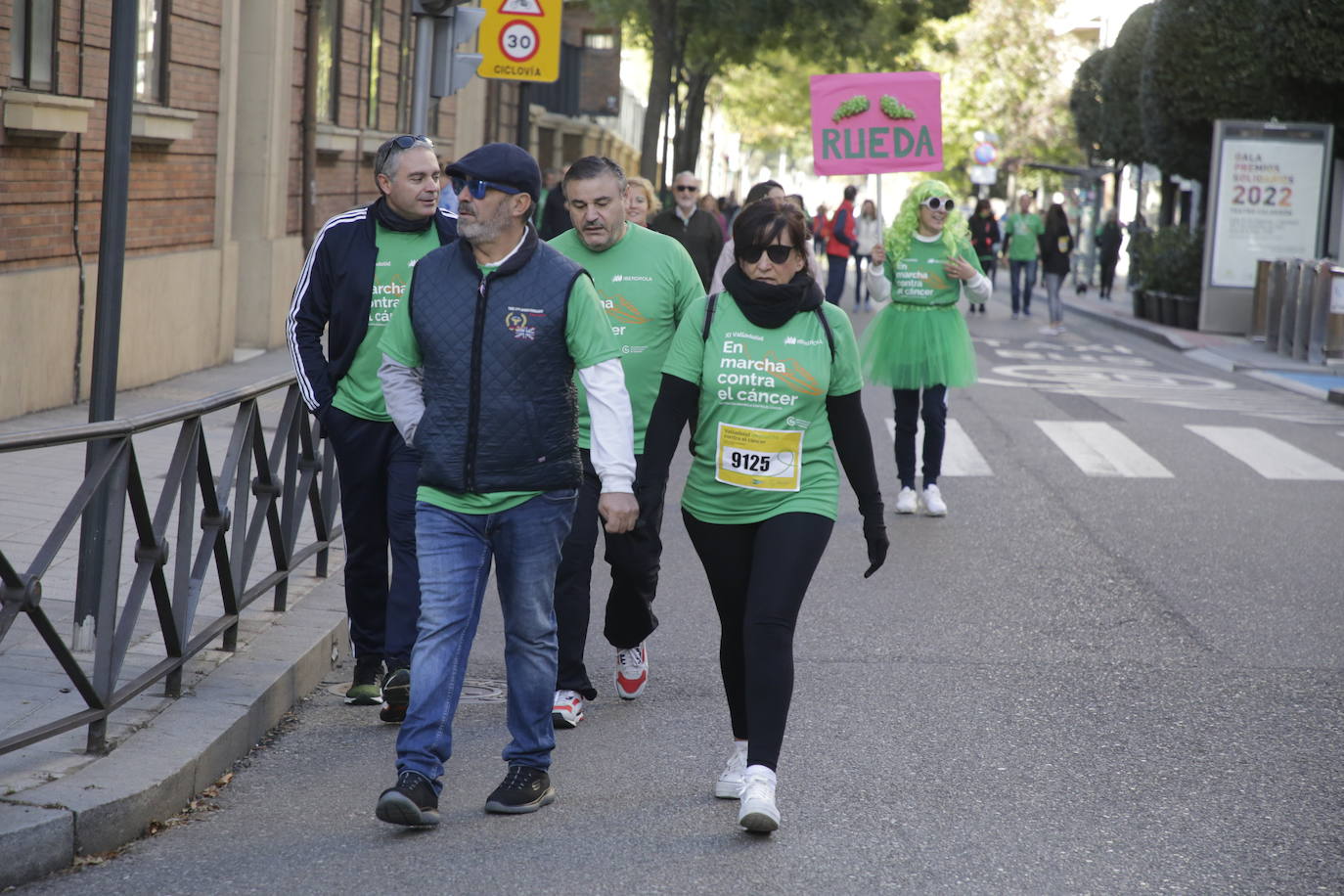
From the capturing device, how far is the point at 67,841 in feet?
14.2

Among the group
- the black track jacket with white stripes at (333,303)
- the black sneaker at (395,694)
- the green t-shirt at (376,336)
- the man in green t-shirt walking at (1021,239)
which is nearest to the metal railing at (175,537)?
the black track jacket with white stripes at (333,303)

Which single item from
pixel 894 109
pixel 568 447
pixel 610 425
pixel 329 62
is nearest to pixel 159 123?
pixel 894 109

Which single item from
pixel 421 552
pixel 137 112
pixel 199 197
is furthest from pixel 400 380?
pixel 199 197

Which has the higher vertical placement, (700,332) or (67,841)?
(700,332)

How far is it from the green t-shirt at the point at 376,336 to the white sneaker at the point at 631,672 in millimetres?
1240

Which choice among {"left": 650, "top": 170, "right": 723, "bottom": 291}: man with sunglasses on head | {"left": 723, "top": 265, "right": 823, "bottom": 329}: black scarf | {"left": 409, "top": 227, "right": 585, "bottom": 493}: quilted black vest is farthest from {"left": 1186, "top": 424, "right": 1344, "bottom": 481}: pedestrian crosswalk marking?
{"left": 409, "top": 227, "right": 585, "bottom": 493}: quilted black vest

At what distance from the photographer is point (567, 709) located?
19.2 ft

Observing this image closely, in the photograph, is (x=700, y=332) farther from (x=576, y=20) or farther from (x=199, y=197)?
(x=576, y=20)

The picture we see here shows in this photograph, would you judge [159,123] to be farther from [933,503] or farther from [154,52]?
[933,503]

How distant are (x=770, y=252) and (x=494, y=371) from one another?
834 mm

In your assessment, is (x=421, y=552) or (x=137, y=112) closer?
(x=421, y=552)

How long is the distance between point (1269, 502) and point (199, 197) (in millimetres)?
9238

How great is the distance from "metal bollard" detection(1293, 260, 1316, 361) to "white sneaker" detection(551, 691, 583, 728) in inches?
681

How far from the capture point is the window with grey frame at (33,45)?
36.4ft
